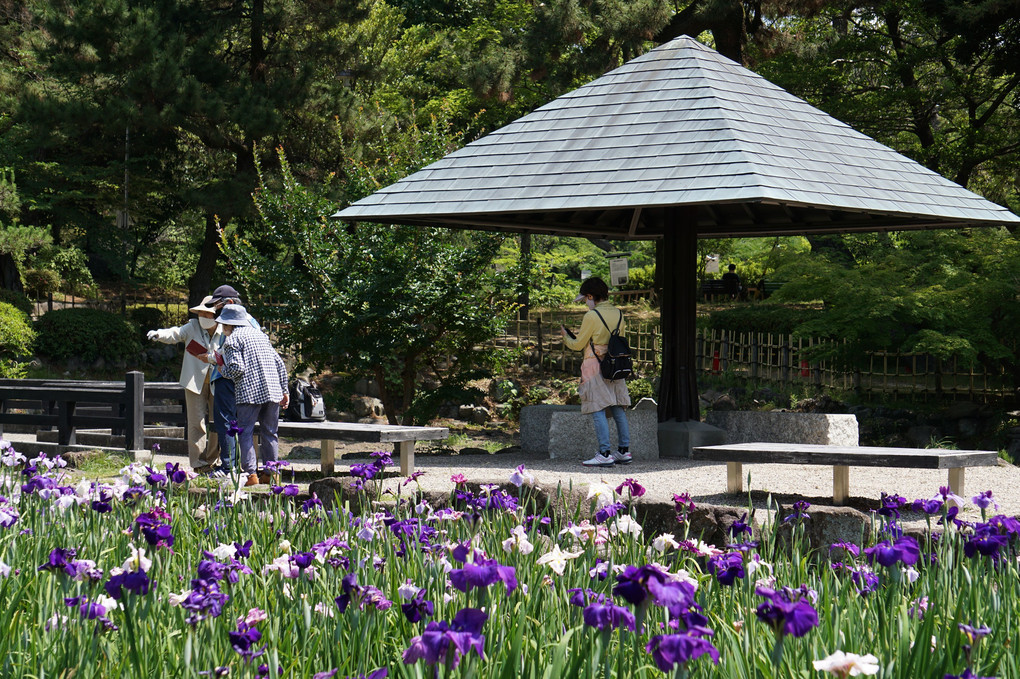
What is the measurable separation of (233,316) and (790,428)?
5.68 meters

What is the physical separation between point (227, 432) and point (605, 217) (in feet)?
21.0

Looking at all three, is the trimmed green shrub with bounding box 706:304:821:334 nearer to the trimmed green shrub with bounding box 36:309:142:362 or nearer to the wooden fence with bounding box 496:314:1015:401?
the wooden fence with bounding box 496:314:1015:401

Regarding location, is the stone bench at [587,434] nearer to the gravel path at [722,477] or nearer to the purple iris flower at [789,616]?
the gravel path at [722,477]

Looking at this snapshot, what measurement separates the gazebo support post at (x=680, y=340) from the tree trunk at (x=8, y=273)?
19321mm

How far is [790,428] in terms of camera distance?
10.6 metres

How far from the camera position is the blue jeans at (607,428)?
9.81 metres

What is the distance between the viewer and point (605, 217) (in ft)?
42.9

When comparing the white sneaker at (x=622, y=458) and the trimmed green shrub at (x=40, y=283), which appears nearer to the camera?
the white sneaker at (x=622, y=458)

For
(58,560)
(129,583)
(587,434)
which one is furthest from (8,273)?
(129,583)

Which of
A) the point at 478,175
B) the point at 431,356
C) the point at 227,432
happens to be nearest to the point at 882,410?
the point at 431,356

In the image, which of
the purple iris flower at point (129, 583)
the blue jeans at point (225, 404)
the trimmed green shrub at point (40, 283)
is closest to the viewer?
the purple iris flower at point (129, 583)

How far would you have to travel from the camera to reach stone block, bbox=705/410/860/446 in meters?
10.3

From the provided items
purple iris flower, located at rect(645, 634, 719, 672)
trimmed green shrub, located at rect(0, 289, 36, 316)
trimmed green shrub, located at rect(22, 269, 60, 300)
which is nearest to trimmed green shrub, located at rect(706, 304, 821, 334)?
trimmed green shrub, located at rect(0, 289, 36, 316)

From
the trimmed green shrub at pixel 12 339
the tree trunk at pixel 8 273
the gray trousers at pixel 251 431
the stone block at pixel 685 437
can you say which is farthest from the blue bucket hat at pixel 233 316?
the tree trunk at pixel 8 273
